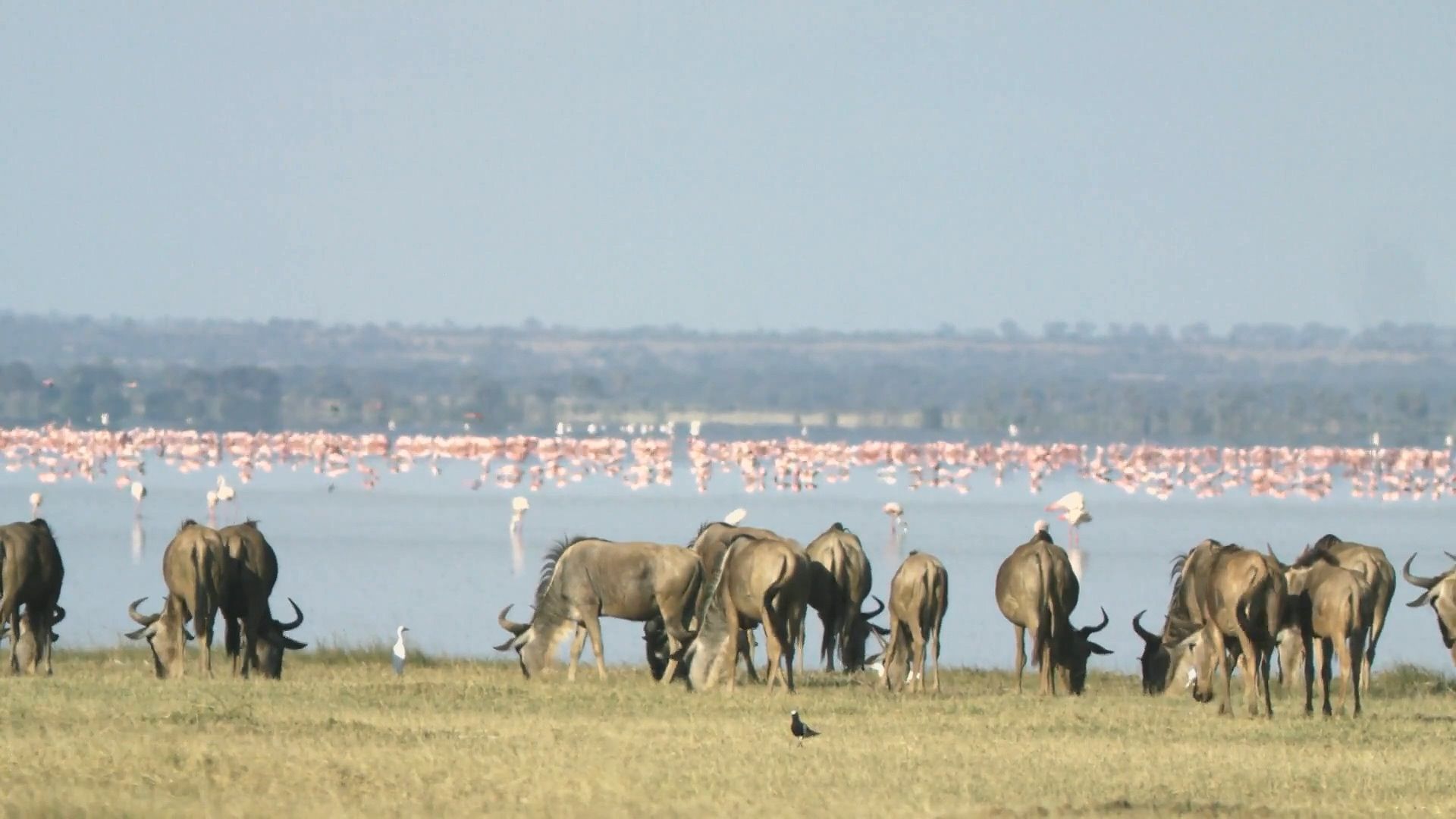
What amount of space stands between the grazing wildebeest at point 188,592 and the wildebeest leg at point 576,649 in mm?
2734

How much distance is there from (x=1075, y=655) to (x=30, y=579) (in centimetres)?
805

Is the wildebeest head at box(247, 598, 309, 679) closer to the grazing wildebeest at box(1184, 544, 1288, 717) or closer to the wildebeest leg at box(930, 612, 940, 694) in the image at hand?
the wildebeest leg at box(930, 612, 940, 694)

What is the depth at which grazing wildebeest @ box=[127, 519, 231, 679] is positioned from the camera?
1983 centimetres

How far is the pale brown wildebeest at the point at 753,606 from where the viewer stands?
19.6 metres

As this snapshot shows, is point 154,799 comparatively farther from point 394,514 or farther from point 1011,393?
point 1011,393

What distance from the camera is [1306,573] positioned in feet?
59.9

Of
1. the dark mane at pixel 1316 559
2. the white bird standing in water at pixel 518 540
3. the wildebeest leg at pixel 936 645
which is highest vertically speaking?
the dark mane at pixel 1316 559

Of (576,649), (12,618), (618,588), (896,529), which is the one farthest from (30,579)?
(896,529)

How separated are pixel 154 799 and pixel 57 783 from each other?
2.10ft

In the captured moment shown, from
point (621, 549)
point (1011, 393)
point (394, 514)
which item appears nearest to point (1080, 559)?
point (394, 514)

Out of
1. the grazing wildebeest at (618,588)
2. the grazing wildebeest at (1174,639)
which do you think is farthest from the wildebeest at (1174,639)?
the grazing wildebeest at (618,588)

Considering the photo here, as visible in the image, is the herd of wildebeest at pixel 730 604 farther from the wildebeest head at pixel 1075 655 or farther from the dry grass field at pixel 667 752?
the dry grass field at pixel 667 752

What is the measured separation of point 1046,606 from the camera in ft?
66.7

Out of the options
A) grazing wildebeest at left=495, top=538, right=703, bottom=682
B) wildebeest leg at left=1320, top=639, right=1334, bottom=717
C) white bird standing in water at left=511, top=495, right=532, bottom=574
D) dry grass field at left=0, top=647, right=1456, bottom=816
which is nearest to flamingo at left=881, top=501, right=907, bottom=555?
white bird standing in water at left=511, top=495, right=532, bottom=574
